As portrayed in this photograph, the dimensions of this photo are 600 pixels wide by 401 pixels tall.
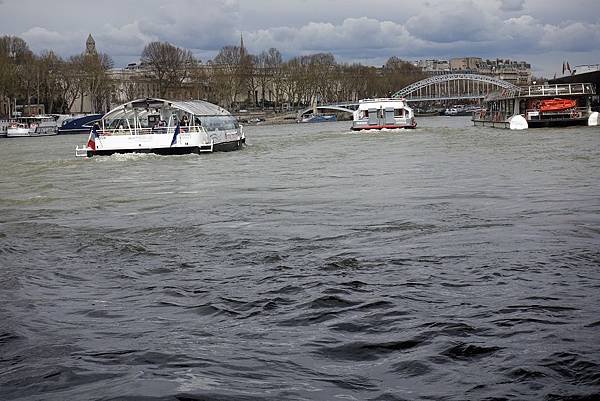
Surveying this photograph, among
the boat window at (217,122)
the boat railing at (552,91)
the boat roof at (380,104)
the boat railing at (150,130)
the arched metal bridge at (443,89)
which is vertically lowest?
the boat railing at (150,130)

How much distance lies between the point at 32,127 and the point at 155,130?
49.9 meters

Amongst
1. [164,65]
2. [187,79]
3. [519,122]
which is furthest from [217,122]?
[187,79]

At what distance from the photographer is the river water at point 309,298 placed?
515cm

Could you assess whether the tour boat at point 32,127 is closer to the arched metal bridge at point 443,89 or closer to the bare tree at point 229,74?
the bare tree at point 229,74

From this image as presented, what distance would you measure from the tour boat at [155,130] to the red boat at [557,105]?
20649 mm

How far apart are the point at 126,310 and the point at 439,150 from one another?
24.8 meters

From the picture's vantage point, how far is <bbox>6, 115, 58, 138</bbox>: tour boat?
256 feet

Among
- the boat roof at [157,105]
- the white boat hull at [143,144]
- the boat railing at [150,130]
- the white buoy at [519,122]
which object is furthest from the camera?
the white buoy at [519,122]

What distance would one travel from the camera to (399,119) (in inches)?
2079

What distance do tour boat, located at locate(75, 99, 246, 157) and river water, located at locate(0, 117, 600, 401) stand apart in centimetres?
1671

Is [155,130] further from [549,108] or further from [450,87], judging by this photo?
[450,87]

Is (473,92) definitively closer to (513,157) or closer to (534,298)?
(513,157)

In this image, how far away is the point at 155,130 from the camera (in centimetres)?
3322

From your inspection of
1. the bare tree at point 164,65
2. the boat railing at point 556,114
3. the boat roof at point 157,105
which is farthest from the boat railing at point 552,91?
the bare tree at point 164,65
